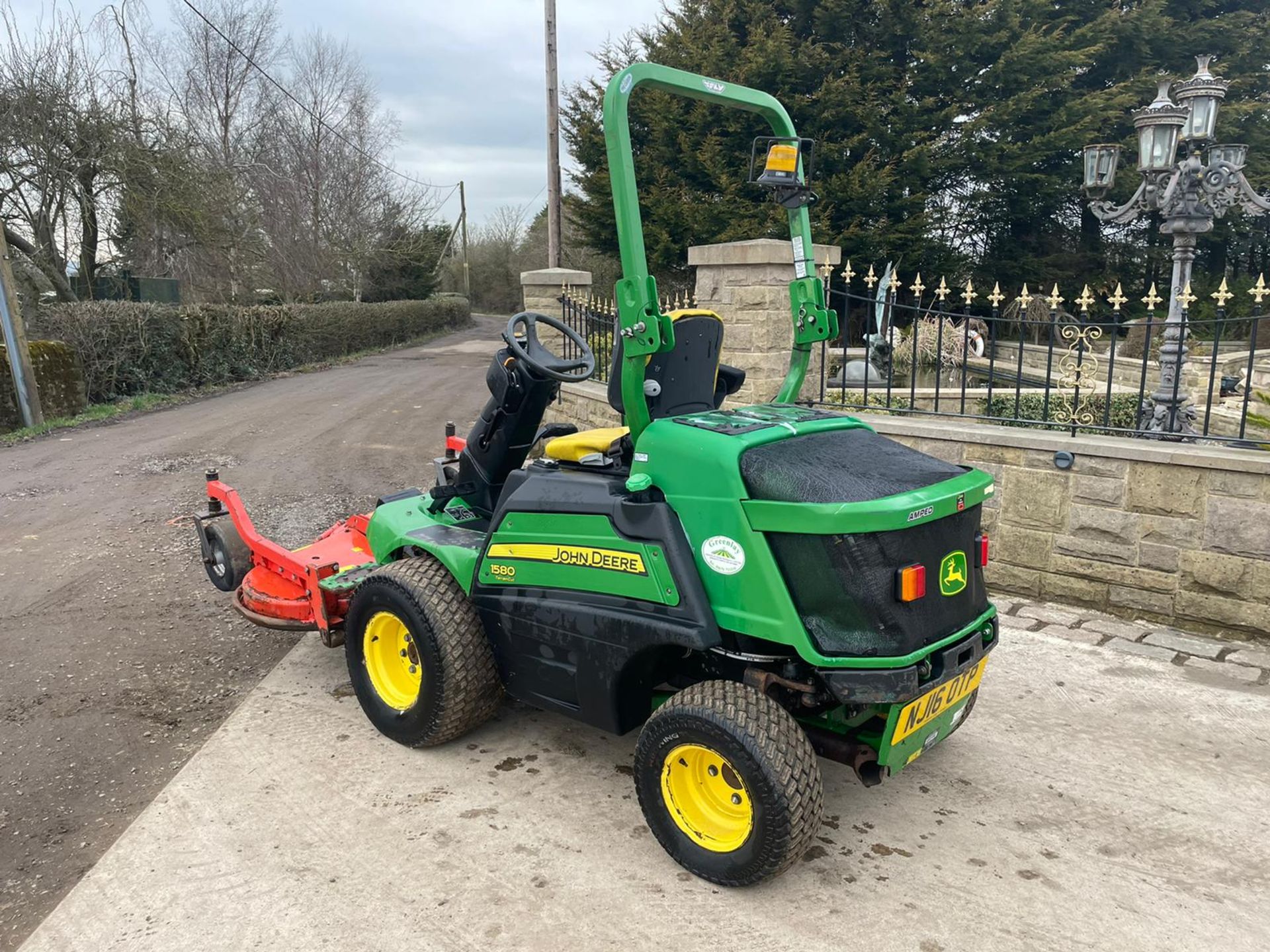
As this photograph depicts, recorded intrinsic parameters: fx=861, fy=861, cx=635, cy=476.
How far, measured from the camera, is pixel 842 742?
2.72 m

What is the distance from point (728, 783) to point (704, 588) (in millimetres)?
591

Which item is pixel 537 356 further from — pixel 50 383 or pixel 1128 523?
pixel 50 383

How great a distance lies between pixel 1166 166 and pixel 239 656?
7884mm

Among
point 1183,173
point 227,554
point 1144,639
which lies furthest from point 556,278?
point 1144,639

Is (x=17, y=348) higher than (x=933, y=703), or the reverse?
(x=17, y=348)

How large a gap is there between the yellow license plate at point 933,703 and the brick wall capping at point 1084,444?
6.47 ft

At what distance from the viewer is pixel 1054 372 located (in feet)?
40.0

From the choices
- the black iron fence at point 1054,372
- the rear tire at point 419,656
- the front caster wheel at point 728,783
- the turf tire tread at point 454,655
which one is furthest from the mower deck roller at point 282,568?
the black iron fence at point 1054,372

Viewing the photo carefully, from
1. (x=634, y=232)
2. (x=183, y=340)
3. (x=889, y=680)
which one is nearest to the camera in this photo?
(x=889, y=680)

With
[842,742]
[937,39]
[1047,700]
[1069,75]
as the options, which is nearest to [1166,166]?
[1047,700]

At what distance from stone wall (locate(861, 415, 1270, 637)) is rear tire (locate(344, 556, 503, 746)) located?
320 centimetres

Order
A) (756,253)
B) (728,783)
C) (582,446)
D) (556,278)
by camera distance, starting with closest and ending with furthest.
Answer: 1. (728,783)
2. (582,446)
3. (756,253)
4. (556,278)

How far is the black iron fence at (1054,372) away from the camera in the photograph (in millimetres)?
4805

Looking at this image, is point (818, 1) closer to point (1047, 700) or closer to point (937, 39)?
point (937, 39)
